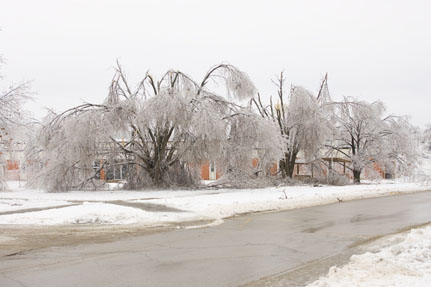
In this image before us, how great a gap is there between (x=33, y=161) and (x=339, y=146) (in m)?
27.4

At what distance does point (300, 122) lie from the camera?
32.5 m

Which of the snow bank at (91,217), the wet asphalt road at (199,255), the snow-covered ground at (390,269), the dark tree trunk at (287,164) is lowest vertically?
the wet asphalt road at (199,255)

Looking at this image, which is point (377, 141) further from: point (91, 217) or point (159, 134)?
point (91, 217)

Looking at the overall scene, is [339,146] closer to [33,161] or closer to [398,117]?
[398,117]

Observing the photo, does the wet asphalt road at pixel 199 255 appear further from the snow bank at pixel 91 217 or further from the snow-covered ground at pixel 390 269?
the snow bank at pixel 91 217

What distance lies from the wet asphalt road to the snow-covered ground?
107 centimetres

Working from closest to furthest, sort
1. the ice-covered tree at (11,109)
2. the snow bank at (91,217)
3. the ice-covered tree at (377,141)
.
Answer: the snow bank at (91,217) → the ice-covered tree at (11,109) → the ice-covered tree at (377,141)

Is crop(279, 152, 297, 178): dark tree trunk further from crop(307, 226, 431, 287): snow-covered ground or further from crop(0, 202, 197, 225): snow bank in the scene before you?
crop(307, 226, 431, 287): snow-covered ground

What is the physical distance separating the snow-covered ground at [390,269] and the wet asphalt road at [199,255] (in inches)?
42.0

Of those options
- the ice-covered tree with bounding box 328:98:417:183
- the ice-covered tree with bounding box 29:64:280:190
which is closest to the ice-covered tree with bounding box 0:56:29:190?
the ice-covered tree with bounding box 29:64:280:190

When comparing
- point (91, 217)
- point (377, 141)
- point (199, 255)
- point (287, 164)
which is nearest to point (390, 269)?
point (199, 255)

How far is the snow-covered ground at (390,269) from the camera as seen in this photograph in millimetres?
5832

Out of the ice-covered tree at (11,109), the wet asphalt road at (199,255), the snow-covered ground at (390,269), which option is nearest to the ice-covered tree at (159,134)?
the ice-covered tree at (11,109)

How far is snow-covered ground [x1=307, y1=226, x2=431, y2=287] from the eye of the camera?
583 cm
